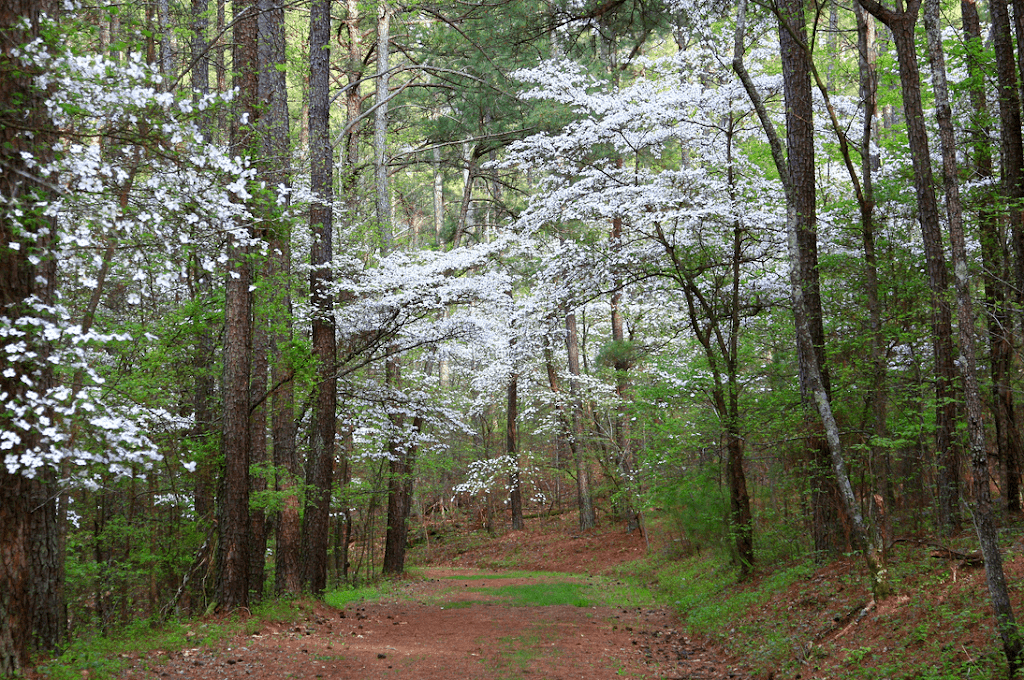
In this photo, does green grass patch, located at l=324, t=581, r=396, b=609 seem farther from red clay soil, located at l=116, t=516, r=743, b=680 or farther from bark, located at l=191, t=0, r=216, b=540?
bark, located at l=191, t=0, r=216, b=540

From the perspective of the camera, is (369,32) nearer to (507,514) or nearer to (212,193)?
(212,193)

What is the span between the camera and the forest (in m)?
4.99

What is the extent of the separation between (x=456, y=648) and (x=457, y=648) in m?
0.01

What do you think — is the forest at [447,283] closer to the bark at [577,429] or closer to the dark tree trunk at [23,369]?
the dark tree trunk at [23,369]

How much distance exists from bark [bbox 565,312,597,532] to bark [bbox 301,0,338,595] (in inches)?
295

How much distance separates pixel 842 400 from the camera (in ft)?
26.7

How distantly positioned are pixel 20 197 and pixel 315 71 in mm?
6392

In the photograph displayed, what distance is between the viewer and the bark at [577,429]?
59.6ft

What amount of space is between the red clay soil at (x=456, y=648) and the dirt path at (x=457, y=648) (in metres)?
0.01

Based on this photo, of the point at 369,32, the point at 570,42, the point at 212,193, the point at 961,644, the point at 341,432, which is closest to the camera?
the point at 961,644

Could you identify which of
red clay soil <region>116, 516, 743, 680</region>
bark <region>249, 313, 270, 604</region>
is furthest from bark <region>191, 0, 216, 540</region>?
red clay soil <region>116, 516, 743, 680</region>

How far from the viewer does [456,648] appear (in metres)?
7.61

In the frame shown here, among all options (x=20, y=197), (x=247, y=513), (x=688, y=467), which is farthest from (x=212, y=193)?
(x=688, y=467)

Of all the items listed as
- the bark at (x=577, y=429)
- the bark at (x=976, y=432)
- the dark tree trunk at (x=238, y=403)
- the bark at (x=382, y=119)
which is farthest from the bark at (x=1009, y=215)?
Result: the bark at (x=577, y=429)
